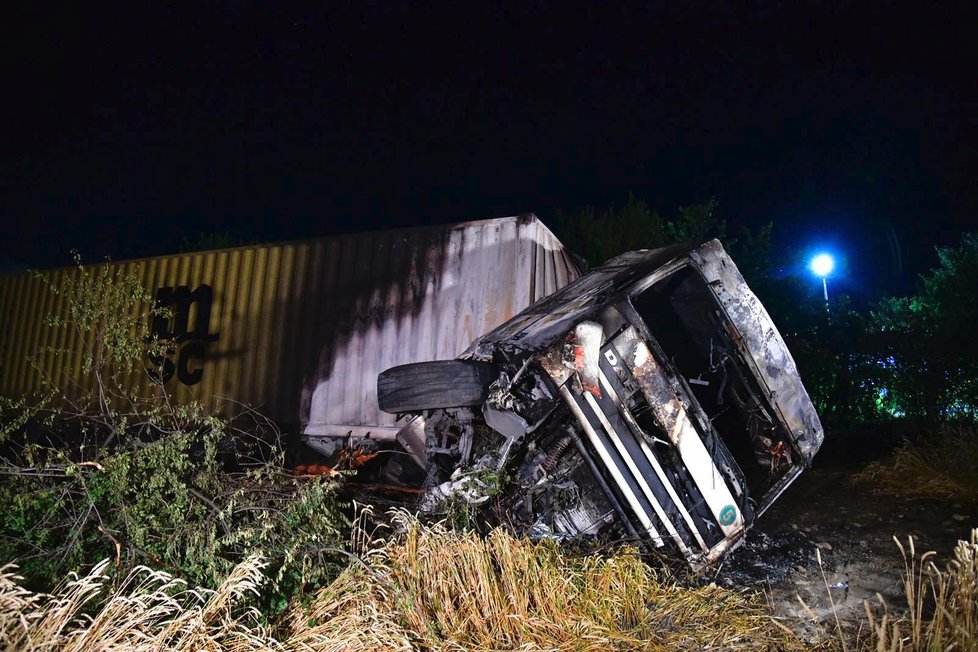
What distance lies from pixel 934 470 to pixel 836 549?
2.14m

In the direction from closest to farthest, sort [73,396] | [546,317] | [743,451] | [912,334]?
[546,317] < [743,451] < [73,396] < [912,334]

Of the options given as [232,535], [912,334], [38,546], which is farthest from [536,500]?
[912,334]

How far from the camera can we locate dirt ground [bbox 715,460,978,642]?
2.91m

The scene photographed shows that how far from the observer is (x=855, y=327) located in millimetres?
9070

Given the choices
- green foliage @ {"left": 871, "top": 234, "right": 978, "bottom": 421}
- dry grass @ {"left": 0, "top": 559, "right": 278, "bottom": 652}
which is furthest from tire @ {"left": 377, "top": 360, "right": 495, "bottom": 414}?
green foliage @ {"left": 871, "top": 234, "right": 978, "bottom": 421}

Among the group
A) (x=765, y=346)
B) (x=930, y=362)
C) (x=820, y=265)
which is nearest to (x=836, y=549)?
(x=765, y=346)

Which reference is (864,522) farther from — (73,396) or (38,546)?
(73,396)

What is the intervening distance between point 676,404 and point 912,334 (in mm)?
7258

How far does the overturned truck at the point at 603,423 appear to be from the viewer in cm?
290

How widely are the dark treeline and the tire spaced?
3.41 meters

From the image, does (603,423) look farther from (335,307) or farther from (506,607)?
(335,307)

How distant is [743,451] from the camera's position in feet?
12.8

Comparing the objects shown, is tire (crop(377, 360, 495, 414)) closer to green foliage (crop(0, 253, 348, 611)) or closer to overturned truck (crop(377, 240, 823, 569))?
overturned truck (crop(377, 240, 823, 569))

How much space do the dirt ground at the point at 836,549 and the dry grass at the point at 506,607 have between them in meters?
0.40
